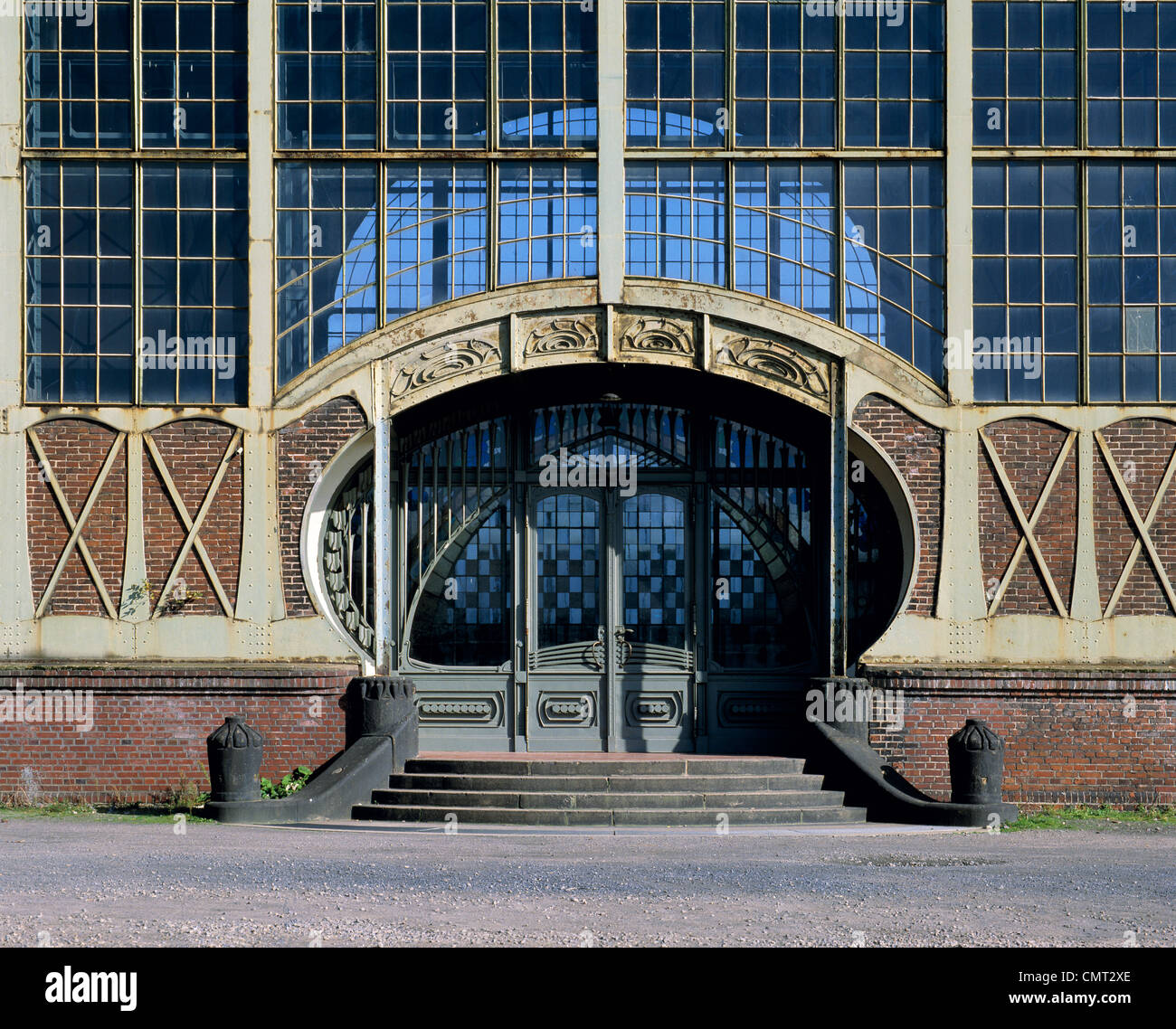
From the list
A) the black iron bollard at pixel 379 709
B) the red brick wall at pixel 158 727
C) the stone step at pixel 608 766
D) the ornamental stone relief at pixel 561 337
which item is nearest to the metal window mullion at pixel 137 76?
the ornamental stone relief at pixel 561 337

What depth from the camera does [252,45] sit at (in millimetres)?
16672

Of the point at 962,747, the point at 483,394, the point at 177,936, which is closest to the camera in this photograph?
the point at 177,936

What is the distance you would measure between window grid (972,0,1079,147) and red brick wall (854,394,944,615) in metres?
3.03

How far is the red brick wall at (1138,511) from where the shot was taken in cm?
1620

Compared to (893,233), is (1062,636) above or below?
below

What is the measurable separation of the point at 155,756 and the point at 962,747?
25.7 ft

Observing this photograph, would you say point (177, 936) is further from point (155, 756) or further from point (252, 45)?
point (252, 45)

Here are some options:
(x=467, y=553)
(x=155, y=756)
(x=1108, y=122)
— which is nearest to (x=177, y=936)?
(x=155, y=756)

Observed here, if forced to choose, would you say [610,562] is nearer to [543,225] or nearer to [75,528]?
[543,225]

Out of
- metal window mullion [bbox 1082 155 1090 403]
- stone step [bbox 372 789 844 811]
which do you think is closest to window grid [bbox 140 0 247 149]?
stone step [bbox 372 789 844 811]

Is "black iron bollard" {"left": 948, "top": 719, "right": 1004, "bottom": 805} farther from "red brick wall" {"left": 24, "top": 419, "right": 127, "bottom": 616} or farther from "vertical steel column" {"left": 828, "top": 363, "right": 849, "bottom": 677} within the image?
"red brick wall" {"left": 24, "top": 419, "right": 127, "bottom": 616}

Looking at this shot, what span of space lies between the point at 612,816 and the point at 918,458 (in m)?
5.03

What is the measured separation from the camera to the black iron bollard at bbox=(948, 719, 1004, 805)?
14383mm

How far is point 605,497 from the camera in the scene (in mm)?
17594
